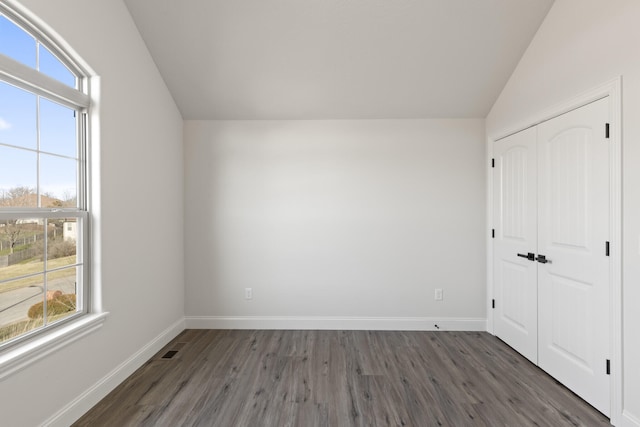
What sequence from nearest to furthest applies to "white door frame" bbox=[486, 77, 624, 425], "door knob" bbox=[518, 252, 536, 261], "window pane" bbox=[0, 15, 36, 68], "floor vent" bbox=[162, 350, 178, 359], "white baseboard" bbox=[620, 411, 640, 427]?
"window pane" bbox=[0, 15, 36, 68] < "white baseboard" bbox=[620, 411, 640, 427] < "white door frame" bbox=[486, 77, 624, 425] < "door knob" bbox=[518, 252, 536, 261] < "floor vent" bbox=[162, 350, 178, 359]

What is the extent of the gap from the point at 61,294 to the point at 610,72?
3.85 meters

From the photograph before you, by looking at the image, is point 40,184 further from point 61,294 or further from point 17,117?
A: point 61,294

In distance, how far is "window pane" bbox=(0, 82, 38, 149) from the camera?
1.58 meters

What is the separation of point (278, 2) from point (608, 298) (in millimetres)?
3169

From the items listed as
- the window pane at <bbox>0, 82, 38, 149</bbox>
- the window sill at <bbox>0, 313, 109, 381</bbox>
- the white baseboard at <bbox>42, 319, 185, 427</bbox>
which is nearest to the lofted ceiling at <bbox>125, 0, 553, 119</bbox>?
the window pane at <bbox>0, 82, 38, 149</bbox>

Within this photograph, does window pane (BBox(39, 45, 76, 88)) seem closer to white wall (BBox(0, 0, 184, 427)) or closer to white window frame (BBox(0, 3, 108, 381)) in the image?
white window frame (BBox(0, 3, 108, 381))

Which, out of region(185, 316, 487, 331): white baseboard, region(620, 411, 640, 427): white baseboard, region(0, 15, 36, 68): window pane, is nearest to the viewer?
region(0, 15, 36, 68): window pane

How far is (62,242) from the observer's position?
1931 mm

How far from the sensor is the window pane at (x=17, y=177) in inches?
62.8

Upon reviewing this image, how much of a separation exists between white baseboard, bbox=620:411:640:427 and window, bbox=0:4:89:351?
11.6ft

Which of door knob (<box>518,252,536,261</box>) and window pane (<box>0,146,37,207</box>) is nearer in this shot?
window pane (<box>0,146,37,207</box>)

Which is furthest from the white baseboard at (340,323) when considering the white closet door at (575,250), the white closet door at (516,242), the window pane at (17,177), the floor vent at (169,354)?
the window pane at (17,177)

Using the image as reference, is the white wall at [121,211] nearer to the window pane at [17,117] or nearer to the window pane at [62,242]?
the window pane at [62,242]

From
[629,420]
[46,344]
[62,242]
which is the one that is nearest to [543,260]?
[629,420]
